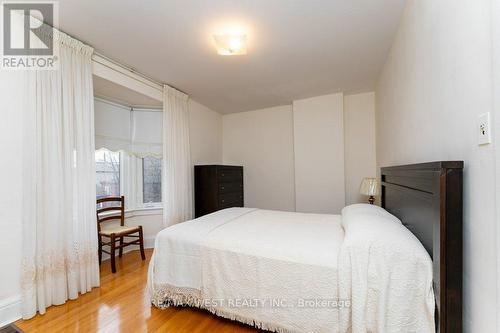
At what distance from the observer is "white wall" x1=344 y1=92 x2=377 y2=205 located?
12.3 feet

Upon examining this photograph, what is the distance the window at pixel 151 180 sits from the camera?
3779mm

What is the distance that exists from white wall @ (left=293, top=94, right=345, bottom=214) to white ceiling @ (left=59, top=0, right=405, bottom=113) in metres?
0.56

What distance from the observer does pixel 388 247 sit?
3.98 feet

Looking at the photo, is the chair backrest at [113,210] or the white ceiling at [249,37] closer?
the white ceiling at [249,37]

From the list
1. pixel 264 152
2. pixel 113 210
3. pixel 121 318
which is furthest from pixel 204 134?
pixel 121 318

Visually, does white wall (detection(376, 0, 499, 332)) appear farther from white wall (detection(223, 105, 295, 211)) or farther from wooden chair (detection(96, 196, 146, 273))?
wooden chair (detection(96, 196, 146, 273))

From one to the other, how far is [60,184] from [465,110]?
9.47ft

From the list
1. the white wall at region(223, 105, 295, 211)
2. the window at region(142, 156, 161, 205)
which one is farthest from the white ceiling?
the window at region(142, 156, 161, 205)

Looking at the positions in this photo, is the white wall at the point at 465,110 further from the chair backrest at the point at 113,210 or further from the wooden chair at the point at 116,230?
the chair backrest at the point at 113,210

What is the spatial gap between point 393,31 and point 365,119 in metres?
1.82

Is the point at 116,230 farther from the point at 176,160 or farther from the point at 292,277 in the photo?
the point at 292,277

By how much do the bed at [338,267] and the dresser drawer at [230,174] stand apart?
1819 mm

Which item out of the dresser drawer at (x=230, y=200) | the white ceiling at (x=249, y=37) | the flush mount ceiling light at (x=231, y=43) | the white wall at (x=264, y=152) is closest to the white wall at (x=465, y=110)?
the white ceiling at (x=249, y=37)

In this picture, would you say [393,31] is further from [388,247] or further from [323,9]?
[388,247]
